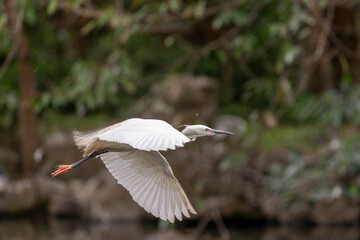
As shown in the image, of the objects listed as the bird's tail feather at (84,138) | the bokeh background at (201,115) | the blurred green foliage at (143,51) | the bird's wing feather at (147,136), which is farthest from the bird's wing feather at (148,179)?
the blurred green foliage at (143,51)

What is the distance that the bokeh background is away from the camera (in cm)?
637

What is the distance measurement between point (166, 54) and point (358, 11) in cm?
330

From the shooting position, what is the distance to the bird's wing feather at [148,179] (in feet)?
11.6

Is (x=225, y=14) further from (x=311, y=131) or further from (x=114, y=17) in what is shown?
(x=311, y=131)

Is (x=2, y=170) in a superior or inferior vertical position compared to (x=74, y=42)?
inferior

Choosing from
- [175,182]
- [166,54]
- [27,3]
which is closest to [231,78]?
[166,54]

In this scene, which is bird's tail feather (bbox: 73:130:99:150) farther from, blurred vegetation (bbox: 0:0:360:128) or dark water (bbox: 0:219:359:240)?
dark water (bbox: 0:219:359:240)

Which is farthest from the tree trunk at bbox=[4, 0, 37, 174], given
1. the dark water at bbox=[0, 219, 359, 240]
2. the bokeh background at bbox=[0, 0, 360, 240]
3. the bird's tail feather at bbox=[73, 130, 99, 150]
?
the bird's tail feather at bbox=[73, 130, 99, 150]

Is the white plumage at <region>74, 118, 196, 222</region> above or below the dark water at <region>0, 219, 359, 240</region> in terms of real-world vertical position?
above

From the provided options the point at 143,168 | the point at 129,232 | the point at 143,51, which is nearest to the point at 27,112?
the point at 143,51

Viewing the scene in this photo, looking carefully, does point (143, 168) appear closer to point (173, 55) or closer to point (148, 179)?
point (148, 179)

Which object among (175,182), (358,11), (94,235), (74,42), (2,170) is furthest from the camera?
(74,42)

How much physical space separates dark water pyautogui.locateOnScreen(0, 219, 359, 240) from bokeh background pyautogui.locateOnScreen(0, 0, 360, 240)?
0.02m

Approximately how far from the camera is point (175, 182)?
3.62 m
